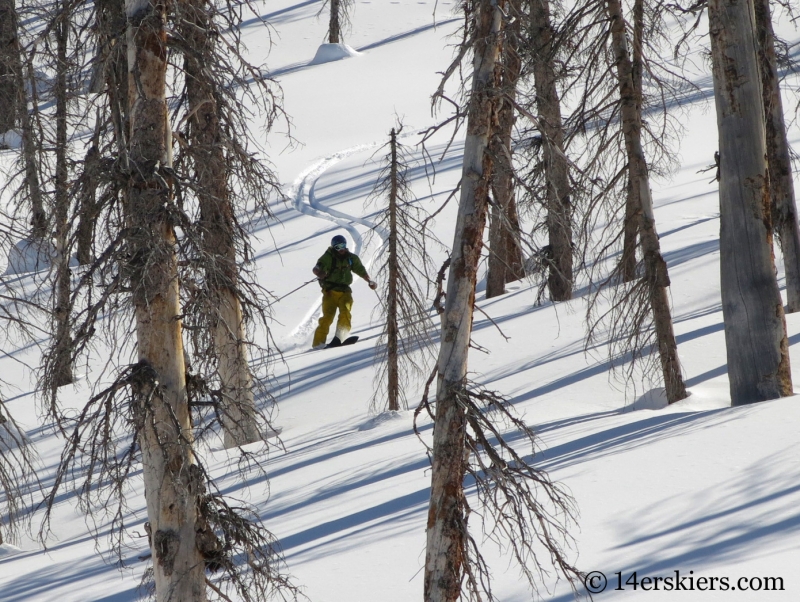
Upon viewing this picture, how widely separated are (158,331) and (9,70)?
22.6 ft

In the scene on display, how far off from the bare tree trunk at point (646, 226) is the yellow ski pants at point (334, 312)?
6.66 m

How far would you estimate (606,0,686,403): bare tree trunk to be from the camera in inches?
360

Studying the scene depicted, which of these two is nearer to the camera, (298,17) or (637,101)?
(637,101)

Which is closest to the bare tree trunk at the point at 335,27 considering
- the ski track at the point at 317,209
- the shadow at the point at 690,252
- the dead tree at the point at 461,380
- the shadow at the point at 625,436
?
the ski track at the point at 317,209

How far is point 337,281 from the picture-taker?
14664 mm

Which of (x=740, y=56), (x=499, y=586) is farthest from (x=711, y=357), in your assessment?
(x=499, y=586)

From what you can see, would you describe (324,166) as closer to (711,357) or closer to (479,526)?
(711,357)

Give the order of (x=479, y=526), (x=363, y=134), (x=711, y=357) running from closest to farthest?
(x=479, y=526) < (x=711, y=357) < (x=363, y=134)

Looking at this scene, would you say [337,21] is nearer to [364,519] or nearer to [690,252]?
[690,252]

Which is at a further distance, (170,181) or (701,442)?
(701,442)

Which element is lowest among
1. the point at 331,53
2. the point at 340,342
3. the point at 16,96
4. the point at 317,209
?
the point at 340,342

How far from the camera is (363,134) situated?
116ft

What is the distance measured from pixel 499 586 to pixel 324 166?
2708 cm
